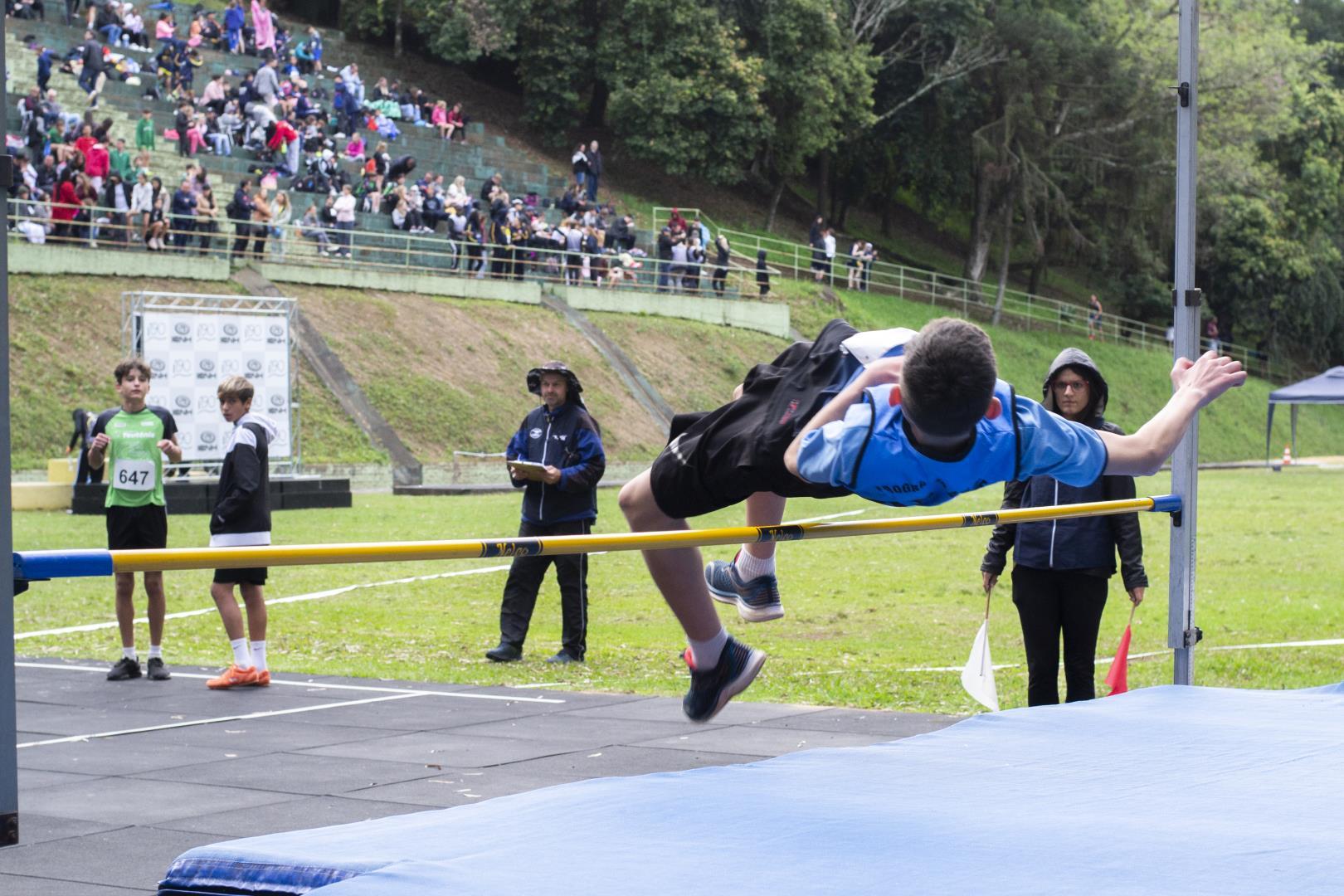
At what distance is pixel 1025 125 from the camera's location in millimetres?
54188

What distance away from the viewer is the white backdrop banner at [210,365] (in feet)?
76.7

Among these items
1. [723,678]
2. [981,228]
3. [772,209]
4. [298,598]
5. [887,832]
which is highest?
[772,209]

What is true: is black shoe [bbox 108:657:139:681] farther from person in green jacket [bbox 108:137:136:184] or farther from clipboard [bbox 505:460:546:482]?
person in green jacket [bbox 108:137:136:184]

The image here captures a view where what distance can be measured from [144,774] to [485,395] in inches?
1011

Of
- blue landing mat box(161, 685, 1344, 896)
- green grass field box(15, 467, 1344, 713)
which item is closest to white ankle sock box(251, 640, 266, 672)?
green grass field box(15, 467, 1344, 713)

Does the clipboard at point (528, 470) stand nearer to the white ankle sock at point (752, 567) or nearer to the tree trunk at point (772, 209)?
the white ankle sock at point (752, 567)

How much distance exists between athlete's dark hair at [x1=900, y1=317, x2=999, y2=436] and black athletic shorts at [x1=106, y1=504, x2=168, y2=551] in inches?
283

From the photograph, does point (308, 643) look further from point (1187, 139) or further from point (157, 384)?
point (157, 384)

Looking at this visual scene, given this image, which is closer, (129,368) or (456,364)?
(129,368)

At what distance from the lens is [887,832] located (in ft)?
14.8

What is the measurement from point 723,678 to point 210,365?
19193mm

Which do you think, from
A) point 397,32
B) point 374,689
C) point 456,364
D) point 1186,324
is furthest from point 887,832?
point 397,32

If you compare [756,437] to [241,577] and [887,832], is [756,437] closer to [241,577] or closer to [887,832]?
[887,832]

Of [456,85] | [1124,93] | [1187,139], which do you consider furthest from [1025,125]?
[1187,139]
